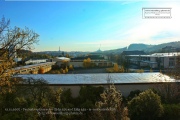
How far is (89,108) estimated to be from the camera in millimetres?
7078

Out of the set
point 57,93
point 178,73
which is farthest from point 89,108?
point 178,73

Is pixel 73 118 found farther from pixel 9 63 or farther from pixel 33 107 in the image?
pixel 9 63

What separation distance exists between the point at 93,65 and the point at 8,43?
92.5 ft

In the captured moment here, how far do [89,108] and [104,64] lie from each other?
29.7m

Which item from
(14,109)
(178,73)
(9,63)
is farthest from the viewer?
(178,73)

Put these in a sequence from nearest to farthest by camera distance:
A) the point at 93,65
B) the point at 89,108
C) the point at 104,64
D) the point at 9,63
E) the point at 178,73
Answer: the point at 9,63
the point at 89,108
the point at 178,73
the point at 93,65
the point at 104,64

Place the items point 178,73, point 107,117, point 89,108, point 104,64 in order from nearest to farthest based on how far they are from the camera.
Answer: point 107,117 → point 89,108 → point 178,73 → point 104,64

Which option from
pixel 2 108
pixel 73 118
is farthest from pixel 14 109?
pixel 73 118

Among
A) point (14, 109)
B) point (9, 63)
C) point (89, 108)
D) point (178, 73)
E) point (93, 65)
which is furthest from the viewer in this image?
point (93, 65)

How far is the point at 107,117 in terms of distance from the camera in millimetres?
4520

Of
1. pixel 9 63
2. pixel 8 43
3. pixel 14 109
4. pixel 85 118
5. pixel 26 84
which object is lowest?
pixel 85 118

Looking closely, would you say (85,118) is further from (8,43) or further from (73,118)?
(8,43)

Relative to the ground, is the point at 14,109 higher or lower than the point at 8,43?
lower

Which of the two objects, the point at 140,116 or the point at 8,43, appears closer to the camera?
the point at 8,43
